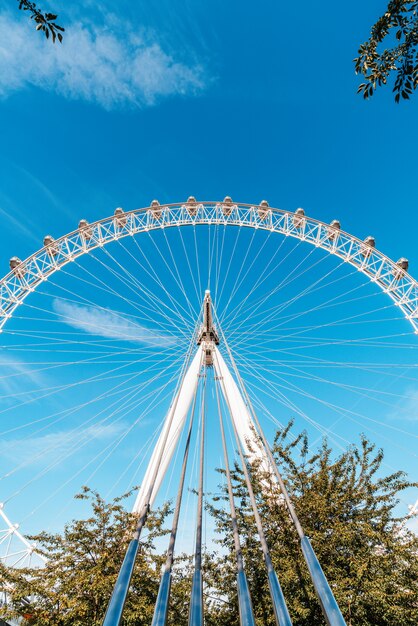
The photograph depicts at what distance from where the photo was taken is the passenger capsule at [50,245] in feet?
77.1

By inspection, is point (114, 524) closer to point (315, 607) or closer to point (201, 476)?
point (315, 607)

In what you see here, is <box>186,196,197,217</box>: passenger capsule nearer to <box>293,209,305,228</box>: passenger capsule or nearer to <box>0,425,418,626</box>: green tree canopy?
<box>293,209,305,228</box>: passenger capsule

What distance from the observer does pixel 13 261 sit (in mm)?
22562

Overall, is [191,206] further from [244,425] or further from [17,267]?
[244,425]

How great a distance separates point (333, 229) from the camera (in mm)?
24969

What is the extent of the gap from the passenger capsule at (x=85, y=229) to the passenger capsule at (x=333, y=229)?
15.4 m

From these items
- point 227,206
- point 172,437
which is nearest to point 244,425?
point 172,437

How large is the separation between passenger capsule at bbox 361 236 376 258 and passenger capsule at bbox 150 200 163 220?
13291 millimetres

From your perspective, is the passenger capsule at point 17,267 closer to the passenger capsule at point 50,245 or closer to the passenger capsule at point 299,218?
the passenger capsule at point 50,245

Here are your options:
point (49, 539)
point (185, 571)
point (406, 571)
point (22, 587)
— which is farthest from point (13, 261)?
point (406, 571)

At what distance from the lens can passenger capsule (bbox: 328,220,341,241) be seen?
24.9 metres

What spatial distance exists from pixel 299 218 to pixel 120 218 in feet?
38.6

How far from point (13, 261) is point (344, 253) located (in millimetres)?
20154

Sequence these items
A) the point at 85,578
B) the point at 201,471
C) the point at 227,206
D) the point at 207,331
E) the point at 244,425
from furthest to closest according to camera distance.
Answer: the point at 227,206
the point at 207,331
the point at 244,425
the point at 85,578
the point at 201,471
